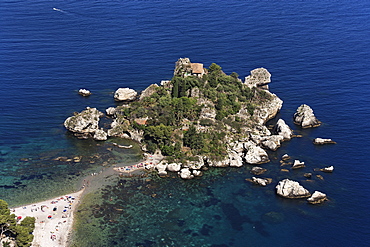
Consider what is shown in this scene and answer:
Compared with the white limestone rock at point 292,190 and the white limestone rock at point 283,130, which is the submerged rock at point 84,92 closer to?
the white limestone rock at point 283,130

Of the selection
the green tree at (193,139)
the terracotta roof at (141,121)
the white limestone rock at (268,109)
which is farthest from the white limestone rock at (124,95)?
the white limestone rock at (268,109)

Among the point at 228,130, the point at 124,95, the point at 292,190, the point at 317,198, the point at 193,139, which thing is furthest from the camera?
the point at 124,95

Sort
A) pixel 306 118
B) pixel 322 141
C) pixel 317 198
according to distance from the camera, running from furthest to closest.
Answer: pixel 306 118
pixel 322 141
pixel 317 198

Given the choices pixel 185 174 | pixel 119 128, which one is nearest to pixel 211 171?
pixel 185 174

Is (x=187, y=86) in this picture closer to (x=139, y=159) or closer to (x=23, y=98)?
(x=139, y=159)

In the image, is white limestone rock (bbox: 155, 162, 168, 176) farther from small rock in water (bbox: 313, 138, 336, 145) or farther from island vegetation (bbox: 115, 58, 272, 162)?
small rock in water (bbox: 313, 138, 336, 145)

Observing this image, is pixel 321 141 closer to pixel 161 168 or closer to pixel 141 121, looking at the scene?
pixel 161 168

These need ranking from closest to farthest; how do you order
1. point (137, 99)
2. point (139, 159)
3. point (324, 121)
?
point (139, 159)
point (324, 121)
point (137, 99)

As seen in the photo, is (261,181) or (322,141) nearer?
(261,181)

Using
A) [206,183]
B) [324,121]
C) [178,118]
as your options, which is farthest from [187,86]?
[324,121]
